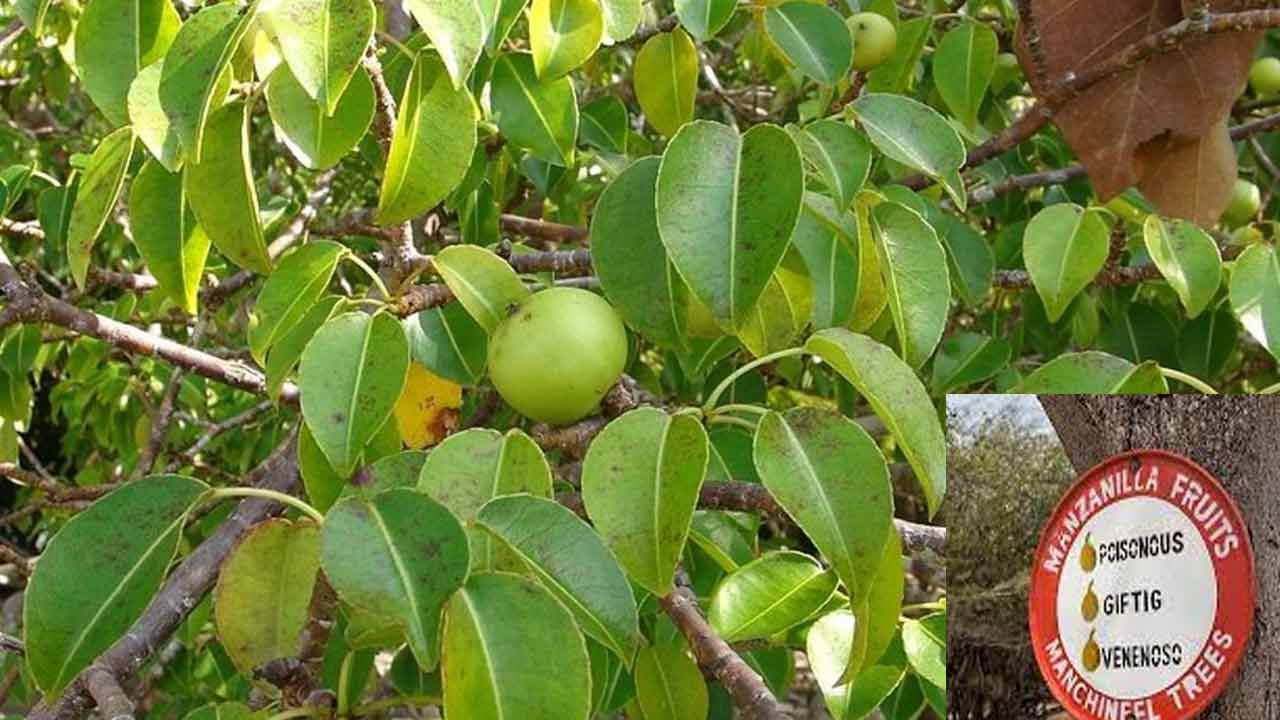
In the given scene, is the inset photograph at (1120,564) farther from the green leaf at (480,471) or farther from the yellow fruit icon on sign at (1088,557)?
the green leaf at (480,471)

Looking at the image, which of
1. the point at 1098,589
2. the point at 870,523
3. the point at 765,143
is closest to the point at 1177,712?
the point at 1098,589

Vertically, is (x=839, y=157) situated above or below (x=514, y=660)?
above

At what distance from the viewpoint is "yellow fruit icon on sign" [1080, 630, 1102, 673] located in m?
0.85

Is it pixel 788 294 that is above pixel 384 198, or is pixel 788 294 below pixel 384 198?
below

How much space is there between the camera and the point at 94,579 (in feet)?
3.58

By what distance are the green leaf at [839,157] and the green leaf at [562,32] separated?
Result: 0.64ft

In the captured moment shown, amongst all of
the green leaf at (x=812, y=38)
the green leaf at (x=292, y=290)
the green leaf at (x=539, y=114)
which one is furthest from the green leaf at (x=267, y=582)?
the green leaf at (x=812, y=38)

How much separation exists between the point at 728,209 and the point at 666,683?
1.52 feet

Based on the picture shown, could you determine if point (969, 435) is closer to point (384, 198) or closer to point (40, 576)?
point (384, 198)

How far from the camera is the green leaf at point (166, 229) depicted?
1.35 meters

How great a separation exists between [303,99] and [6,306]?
1.91 ft

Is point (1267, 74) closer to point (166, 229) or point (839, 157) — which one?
point (839, 157)

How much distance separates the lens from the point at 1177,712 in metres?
0.81

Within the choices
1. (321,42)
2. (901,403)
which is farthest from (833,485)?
(321,42)
